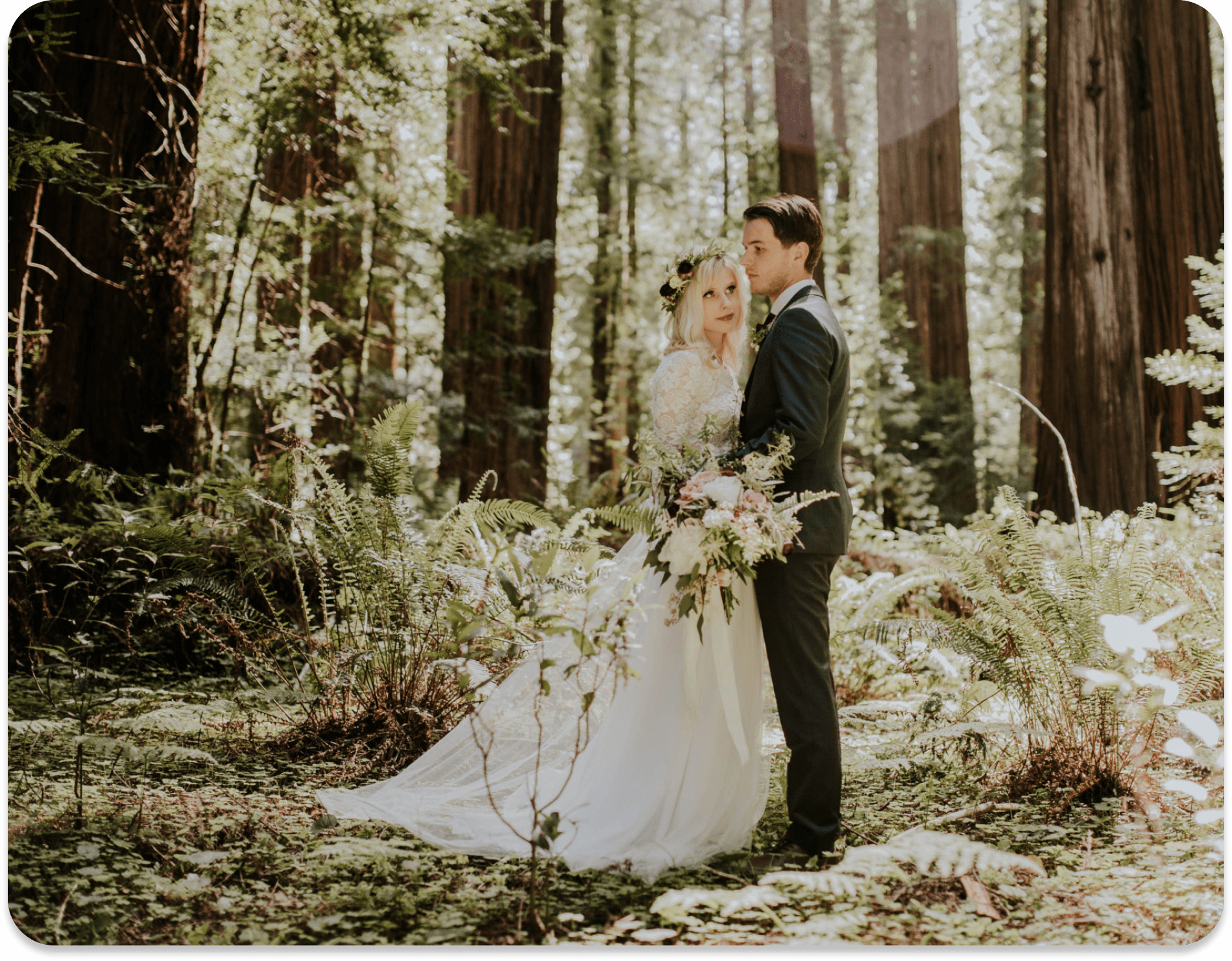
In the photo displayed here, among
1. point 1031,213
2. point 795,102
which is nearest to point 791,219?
point 795,102

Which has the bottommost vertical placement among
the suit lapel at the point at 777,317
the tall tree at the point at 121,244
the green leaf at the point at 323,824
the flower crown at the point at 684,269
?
the green leaf at the point at 323,824

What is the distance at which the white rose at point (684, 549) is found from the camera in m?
3.36

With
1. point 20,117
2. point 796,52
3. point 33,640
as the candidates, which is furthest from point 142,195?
point 796,52

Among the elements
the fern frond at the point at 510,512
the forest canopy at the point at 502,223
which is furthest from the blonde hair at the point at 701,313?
the forest canopy at the point at 502,223

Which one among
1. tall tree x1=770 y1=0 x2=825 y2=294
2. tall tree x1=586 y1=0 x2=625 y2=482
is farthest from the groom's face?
tall tree x1=586 y1=0 x2=625 y2=482

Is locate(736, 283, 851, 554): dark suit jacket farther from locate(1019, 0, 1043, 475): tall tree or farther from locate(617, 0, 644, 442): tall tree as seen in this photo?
locate(1019, 0, 1043, 475): tall tree

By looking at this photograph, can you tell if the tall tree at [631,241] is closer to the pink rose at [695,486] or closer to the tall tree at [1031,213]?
the tall tree at [1031,213]

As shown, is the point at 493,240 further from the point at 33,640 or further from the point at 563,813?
the point at 563,813

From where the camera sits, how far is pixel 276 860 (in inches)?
131

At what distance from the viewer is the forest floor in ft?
9.51

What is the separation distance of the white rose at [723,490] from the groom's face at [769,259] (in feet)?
2.79

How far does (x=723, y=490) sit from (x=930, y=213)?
14.6m

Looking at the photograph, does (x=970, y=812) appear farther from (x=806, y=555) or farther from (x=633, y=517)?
(x=633, y=517)

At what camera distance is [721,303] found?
3760mm
